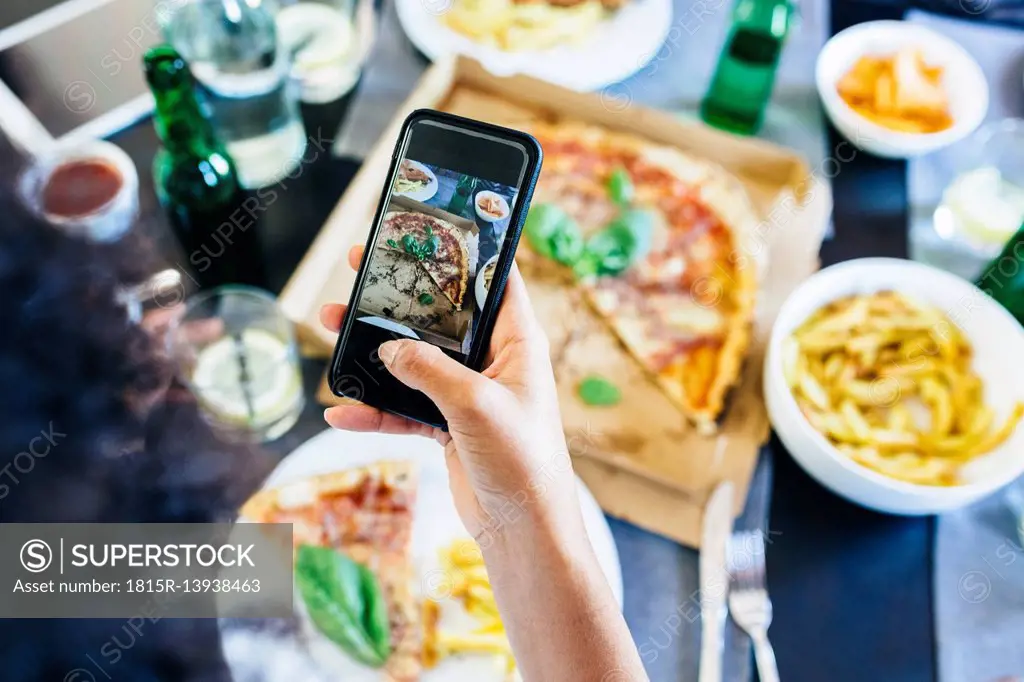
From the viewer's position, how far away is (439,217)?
0.83 meters

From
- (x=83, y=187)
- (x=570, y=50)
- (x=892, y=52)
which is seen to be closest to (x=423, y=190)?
(x=83, y=187)

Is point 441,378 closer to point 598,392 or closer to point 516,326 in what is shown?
point 516,326

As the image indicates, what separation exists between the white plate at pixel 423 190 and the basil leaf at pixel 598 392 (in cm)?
48

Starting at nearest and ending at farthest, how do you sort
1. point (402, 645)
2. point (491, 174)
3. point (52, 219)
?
point (491, 174) → point (402, 645) → point (52, 219)

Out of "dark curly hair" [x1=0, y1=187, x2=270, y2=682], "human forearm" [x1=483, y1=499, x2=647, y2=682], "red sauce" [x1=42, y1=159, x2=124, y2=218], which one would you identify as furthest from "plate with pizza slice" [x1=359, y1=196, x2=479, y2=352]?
"red sauce" [x1=42, y1=159, x2=124, y2=218]

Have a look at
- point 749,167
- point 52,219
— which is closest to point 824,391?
point 749,167

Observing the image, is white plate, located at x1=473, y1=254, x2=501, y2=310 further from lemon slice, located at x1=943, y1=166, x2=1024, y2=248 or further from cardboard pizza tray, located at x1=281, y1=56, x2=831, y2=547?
lemon slice, located at x1=943, y1=166, x2=1024, y2=248

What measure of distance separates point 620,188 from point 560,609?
82 centimetres

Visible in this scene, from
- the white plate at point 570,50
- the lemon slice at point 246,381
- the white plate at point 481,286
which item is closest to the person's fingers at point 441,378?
the white plate at point 481,286

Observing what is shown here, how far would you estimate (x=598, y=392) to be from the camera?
3.93 feet

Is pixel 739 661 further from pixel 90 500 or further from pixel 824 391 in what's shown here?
pixel 90 500

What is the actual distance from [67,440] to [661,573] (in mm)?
843

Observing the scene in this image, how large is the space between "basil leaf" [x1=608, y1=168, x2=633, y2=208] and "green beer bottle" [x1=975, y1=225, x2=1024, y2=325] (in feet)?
1.94

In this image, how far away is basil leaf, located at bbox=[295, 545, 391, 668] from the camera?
35.3 inches
